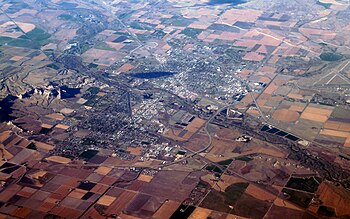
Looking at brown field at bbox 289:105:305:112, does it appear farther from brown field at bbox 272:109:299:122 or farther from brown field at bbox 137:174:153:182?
brown field at bbox 137:174:153:182

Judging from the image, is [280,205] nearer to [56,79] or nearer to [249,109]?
[249,109]

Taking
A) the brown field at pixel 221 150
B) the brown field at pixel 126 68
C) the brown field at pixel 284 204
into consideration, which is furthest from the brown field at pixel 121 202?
the brown field at pixel 126 68

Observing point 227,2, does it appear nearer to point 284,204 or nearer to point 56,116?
point 56,116

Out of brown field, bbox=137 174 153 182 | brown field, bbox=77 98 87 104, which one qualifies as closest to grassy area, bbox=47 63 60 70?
brown field, bbox=77 98 87 104

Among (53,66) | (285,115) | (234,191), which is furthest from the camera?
(53,66)

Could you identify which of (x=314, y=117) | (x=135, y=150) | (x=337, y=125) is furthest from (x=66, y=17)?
(x=337, y=125)

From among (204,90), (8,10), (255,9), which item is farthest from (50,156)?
(8,10)

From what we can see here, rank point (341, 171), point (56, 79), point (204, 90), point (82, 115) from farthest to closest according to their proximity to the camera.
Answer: point (56, 79)
point (204, 90)
point (82, 115)
point (341, 171)

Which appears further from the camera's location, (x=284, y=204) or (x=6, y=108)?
(x=6, y=108)
